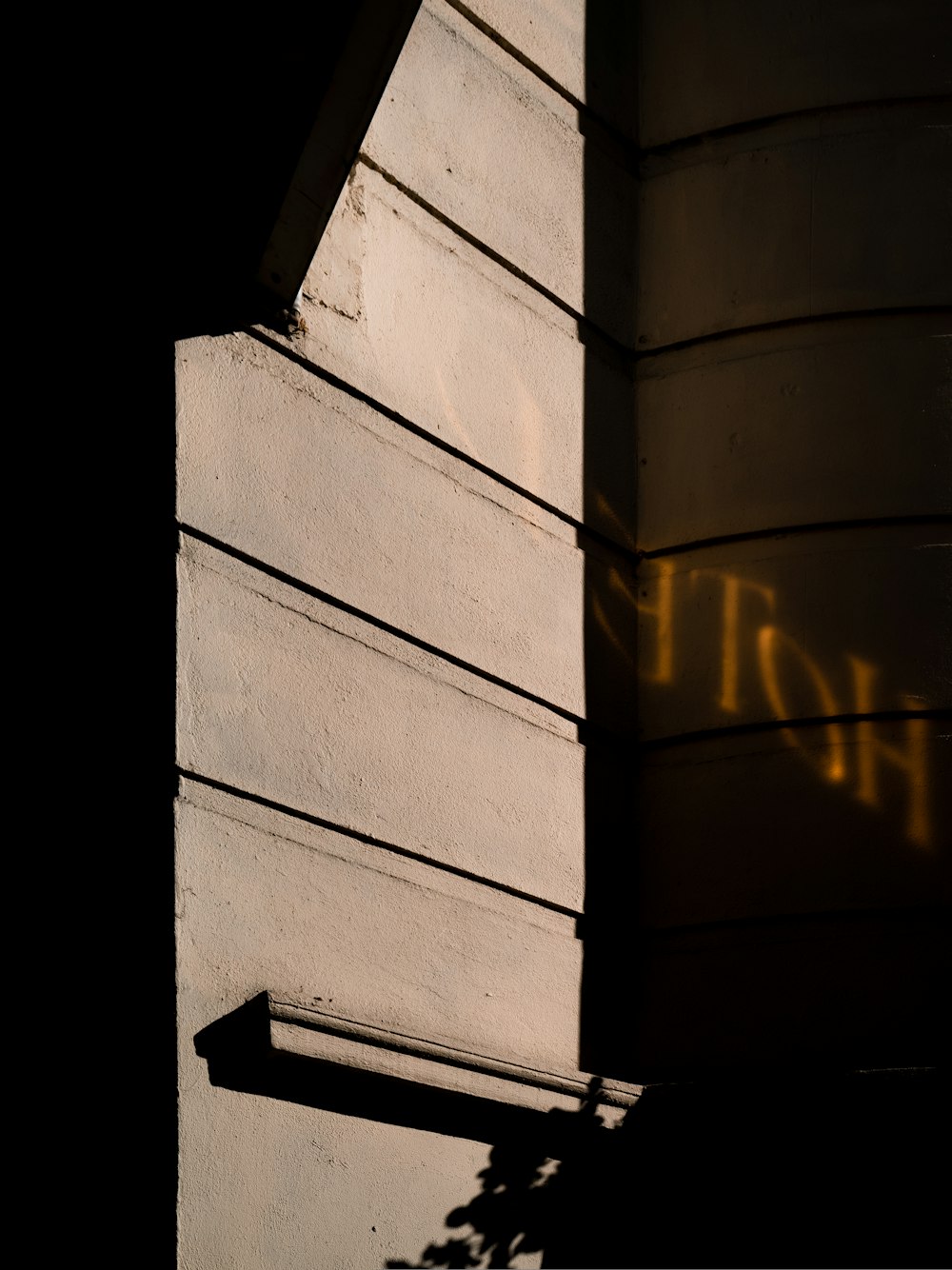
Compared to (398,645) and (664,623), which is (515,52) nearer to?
(664,623)

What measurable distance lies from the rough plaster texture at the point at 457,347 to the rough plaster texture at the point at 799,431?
7.8 inches

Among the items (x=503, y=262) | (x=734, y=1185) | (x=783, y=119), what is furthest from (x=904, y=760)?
(x=783, y=119)

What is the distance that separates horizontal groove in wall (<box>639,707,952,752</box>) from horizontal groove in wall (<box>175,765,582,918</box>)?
2.47ft

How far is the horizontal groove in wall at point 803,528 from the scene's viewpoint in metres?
5.68

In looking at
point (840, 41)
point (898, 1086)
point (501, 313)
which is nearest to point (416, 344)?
point (501, 313)

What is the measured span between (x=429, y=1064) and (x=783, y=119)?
379 centimetres

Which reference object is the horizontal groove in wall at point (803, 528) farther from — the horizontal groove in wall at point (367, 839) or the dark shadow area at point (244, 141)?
the dark shadow area at point (244, 141)

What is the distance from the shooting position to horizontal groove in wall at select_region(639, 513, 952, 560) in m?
5.68

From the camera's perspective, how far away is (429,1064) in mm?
4430

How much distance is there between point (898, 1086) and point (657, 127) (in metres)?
3.77

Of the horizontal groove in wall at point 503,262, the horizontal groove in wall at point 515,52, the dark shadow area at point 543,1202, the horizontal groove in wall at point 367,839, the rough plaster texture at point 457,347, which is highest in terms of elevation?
the horizontal groove in wall at point 515,52

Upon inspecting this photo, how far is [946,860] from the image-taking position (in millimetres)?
5332

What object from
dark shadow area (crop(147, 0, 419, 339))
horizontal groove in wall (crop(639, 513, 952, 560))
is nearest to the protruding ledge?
dark shadow area (crop(147, 0, 419, 339))

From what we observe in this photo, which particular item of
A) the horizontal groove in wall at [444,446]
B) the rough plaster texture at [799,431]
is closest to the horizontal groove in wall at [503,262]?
the rough plaster texture at [799,431]
